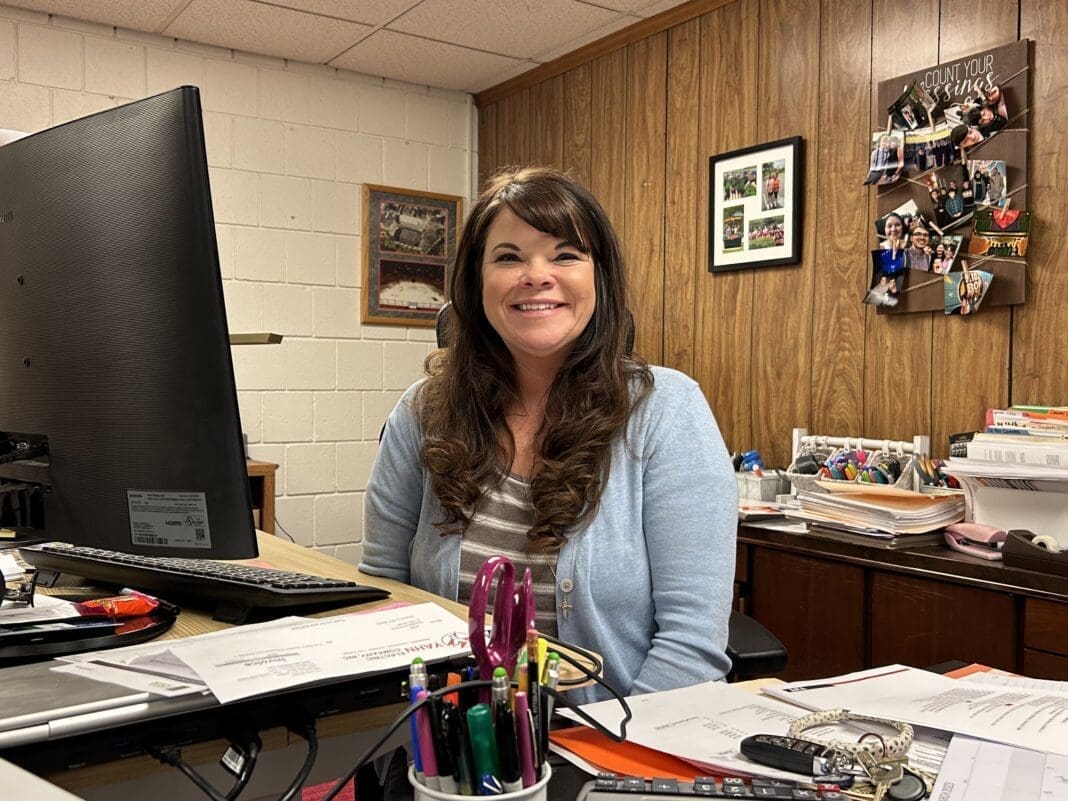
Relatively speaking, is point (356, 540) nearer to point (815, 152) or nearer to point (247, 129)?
point (247, 129)

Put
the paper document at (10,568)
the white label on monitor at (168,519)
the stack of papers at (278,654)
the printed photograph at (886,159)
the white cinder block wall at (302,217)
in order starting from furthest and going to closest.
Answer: the white cinder block wall at (302,217) < the printed photograph at (886,159) < the paper document at (10,568) < the white label on monitor at (168,519) < the stack of papers at (278,654)

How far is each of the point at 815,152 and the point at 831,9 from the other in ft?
1.43

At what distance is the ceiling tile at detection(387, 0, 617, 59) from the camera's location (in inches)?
142

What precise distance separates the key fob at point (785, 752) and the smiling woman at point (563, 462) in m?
0.60

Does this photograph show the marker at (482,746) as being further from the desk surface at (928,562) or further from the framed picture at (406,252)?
the framed picture at (406,252)

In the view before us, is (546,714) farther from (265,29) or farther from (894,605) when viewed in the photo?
(265,29)

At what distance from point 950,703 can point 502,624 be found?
1.74 ft

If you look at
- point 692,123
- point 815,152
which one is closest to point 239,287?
point 692,123

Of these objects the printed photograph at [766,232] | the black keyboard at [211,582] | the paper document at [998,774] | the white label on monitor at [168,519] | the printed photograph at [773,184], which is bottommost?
the paper document at [998,774]

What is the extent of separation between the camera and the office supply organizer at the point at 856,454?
269cm

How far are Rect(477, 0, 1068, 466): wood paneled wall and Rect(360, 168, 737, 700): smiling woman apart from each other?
103cm

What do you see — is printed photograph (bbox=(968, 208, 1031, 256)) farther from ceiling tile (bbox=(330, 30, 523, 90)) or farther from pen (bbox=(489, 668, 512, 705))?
pen (bbox=(489, 668, 512, 705))

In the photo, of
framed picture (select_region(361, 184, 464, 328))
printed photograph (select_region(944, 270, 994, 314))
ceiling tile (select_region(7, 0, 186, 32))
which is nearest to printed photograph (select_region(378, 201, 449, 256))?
framed picture (select_region(361, 184, 464, 328))

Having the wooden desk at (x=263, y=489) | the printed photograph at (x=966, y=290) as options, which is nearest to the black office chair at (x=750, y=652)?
the printed photograph at (x=966, y=290)
